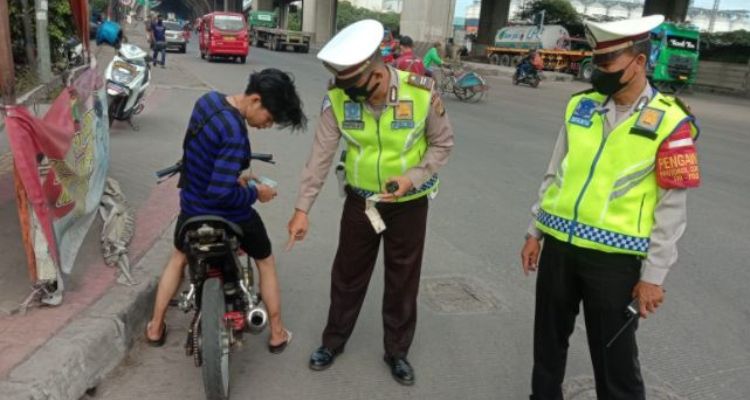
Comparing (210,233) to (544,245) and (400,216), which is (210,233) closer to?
(400,216)

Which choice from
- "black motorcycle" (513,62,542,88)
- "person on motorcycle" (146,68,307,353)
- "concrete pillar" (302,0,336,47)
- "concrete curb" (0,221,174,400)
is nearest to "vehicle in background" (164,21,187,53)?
"black motorcycle" (513,62,542,88)

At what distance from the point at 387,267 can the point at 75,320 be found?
5.34 ft

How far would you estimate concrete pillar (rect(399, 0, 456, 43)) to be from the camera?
33531 mm

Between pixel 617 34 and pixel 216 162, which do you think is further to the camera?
pixel 216 162

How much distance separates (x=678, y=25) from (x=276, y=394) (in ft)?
86.9

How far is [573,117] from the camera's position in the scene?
2.35 metres

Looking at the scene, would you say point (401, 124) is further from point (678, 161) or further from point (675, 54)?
point (675, 54)

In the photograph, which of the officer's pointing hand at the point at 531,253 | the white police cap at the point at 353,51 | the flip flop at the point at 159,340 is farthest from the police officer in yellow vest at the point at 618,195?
the flip flop at the point at 159,340

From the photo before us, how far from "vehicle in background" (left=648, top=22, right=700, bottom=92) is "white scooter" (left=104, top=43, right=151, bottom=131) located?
824 inches

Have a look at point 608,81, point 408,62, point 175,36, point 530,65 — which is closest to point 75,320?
point 608,81

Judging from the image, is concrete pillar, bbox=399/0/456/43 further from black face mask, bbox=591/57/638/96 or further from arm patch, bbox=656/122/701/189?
arm patch, bbox=656/122/701/189

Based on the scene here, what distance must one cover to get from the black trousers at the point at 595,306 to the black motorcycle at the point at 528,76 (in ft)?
71.2

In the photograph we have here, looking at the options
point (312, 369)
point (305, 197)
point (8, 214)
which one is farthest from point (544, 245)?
point (8, 214)

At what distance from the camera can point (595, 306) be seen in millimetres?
2346
